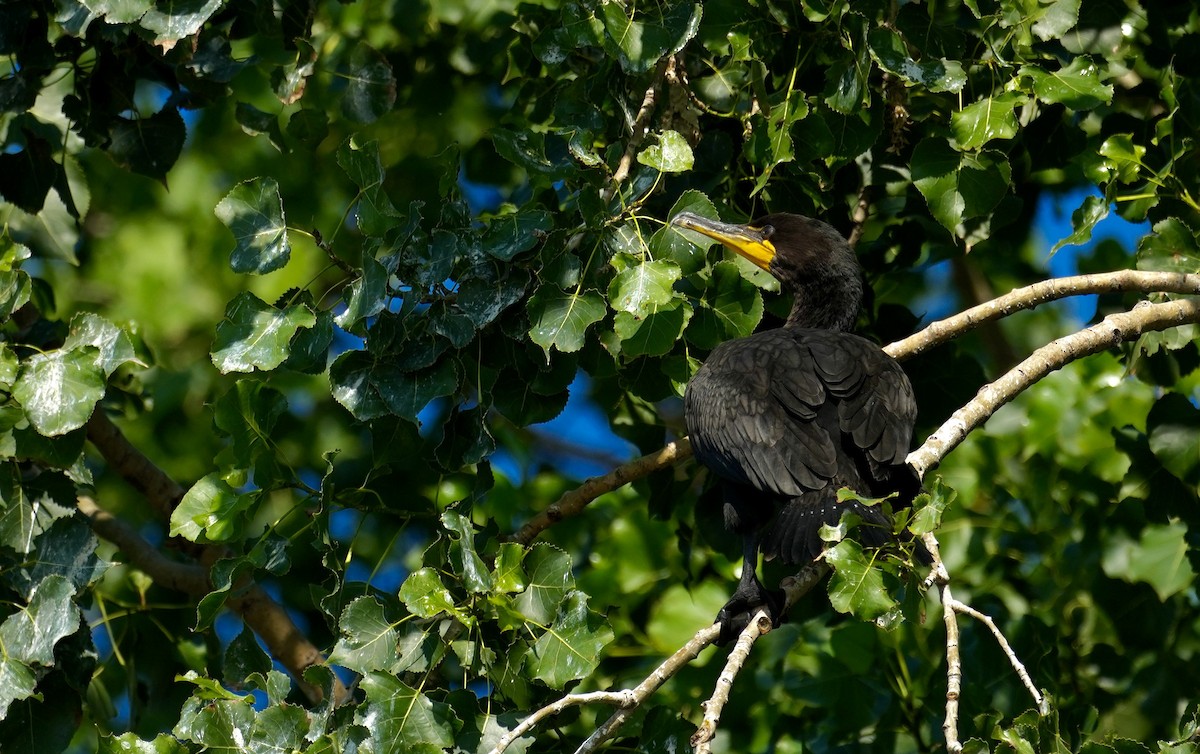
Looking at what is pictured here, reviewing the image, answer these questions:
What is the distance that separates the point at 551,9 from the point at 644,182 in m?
1.24

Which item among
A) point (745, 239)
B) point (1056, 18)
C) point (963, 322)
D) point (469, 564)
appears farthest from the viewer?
point (745, 239)

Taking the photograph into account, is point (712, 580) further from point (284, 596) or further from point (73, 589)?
point (73, 589)

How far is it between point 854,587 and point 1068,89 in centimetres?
154

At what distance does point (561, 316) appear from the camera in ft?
11.0

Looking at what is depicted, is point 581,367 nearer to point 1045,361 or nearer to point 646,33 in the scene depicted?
point 646,33

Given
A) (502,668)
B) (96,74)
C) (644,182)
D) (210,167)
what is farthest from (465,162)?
(210,167)

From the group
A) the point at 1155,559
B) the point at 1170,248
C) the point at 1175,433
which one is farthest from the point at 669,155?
the point at 1155,559

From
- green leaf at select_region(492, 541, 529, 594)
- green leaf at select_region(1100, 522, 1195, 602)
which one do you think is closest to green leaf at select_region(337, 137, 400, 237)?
green leaf at select_region(492, 541, 529, 594)

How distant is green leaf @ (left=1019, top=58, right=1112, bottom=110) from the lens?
348 centimetres

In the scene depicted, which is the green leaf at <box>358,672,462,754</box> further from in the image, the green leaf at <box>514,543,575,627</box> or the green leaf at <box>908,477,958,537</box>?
the green leaf at <box>908,477,958,537</box>

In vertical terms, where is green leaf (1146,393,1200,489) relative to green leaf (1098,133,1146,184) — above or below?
below

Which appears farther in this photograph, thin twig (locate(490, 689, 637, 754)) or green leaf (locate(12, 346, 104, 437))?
green leaf (locate(12, 346, 104, 437))

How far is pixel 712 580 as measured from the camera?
5.26m

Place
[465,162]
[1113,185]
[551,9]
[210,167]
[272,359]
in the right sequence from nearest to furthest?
[272,359] < [1113,185] < [551,9] < [465,162] < [210,167]
